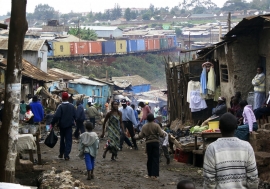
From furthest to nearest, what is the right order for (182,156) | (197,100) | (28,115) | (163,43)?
(163,43) < (197,100) < (28,115) < (182,156)

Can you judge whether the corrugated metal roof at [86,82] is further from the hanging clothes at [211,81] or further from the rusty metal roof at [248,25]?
the rusty metal roof at [248,25]

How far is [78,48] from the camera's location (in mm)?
68250

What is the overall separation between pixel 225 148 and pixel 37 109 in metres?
12.1

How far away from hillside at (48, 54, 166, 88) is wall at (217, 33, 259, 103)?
4531cm

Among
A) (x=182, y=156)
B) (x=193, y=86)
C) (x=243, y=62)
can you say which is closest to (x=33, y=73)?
(x=193, y=86)

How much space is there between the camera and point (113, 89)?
159ft

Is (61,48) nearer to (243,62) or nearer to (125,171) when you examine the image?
(243,62)

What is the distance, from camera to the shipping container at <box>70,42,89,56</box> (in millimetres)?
67500

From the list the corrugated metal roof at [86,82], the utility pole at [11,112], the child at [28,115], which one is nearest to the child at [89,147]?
the utility pole at [11,112]

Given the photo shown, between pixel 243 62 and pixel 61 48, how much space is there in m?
50.3

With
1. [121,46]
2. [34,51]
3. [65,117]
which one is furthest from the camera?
[121,46]

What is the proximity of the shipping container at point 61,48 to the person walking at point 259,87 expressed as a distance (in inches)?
1998

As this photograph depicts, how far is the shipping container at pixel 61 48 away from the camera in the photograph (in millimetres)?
65062

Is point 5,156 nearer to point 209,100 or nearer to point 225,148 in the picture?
point 225,148
